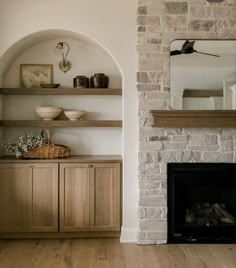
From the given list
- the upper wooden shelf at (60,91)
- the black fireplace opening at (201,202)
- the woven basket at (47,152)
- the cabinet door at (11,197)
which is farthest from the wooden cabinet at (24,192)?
the black fireplace opening at (201,202)

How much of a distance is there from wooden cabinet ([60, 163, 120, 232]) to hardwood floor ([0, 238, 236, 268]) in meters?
0.18

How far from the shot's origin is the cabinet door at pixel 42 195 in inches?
147

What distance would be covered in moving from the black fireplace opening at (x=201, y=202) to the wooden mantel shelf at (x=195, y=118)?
1.39 ft

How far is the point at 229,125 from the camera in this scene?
11.8 ft

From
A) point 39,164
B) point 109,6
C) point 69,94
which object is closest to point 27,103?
point 69,94

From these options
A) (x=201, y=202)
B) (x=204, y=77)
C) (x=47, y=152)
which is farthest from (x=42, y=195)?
(x=204, y=77)

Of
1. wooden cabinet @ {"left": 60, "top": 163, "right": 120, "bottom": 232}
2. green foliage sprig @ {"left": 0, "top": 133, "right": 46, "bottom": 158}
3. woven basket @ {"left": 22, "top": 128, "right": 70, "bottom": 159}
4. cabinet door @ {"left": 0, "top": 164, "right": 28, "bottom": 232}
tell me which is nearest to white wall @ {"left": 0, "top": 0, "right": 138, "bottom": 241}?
wooden cabinet @ {"left": 60, "top": 163, "right": 120, "bottom": 232}

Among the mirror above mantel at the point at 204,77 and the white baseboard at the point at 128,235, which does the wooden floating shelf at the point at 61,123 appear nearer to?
the mirror above mantel at the point at 204,77

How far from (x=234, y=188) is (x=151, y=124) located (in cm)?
115

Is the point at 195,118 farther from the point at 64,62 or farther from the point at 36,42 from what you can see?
the point at 36,42

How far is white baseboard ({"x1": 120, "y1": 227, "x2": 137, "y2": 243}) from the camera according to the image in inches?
147

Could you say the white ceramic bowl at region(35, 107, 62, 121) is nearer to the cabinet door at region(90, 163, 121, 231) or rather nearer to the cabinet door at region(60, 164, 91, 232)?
the cabinet door at region(60, 164, 91, 232)

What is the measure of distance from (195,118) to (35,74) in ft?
6.20

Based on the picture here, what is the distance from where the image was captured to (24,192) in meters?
3.74
